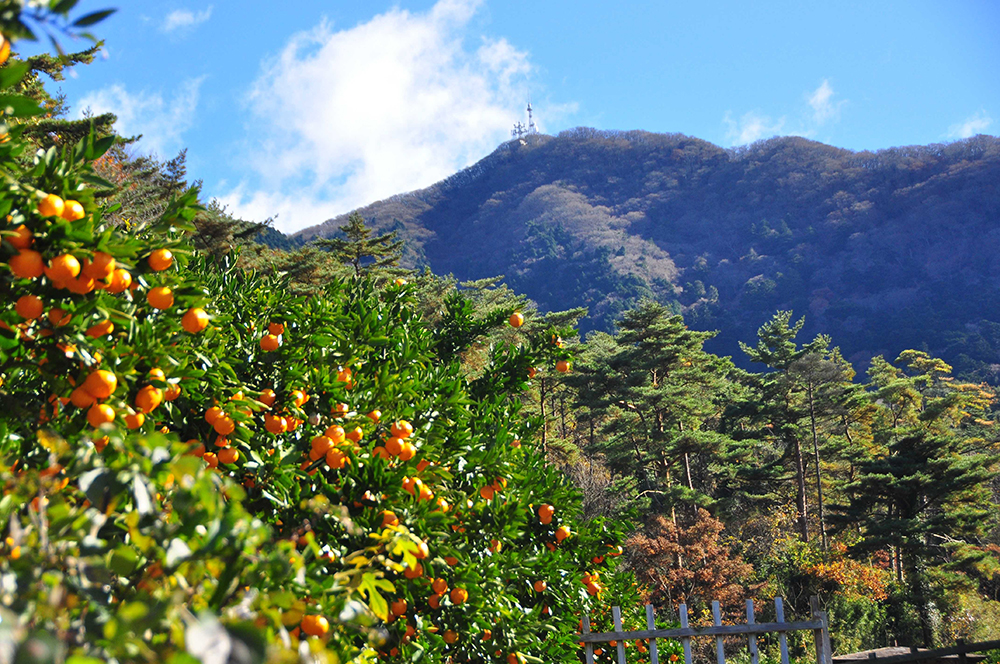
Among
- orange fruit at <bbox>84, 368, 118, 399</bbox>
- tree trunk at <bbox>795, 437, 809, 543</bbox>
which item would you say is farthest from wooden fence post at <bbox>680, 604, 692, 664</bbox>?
tree trunk at <bbox>795, 437, 809, 543</bbox>

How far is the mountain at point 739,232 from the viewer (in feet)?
202

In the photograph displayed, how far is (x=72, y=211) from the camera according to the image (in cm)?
125

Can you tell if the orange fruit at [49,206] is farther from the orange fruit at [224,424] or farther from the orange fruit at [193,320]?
the orange fruit at [224,424]

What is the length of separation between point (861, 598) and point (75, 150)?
50.3 feet

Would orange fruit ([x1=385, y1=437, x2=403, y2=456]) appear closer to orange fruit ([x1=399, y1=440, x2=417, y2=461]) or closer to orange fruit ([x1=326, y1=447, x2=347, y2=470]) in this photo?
orange fruit ([x1=399, y1=440, x2=417, y2=461])

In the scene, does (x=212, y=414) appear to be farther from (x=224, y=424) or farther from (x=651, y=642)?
(x=651, y=642)

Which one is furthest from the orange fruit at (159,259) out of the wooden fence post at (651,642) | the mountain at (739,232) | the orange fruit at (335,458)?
the mountain at (739,232)

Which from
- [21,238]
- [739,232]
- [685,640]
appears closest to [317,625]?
[21,238]

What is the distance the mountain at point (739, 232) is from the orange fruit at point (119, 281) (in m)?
53.3

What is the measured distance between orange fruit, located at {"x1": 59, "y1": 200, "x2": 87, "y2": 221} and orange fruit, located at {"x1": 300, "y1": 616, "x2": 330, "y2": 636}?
865 millimetres

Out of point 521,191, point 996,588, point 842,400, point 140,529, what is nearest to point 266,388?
point 140,529

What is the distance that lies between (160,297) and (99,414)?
0.94ft

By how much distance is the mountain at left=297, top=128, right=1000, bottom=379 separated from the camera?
202 ft

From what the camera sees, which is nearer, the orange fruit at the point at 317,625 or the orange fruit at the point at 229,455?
the orange fruit at the point at 317,625
